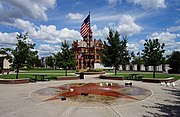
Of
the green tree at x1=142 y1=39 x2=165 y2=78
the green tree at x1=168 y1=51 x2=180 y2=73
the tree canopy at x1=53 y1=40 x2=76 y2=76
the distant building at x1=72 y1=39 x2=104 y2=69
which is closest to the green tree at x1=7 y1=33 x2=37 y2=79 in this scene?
the tree canopy at x1=53 y1=40 x2=76 y2=76

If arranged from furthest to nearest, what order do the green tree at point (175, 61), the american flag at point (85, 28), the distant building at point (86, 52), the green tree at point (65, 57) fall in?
the distant building at point (86, 52), the green tree at point (175, 61), the american flag at point (85, 28), the green tree at point (65, 57)

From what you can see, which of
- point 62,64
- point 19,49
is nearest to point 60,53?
point 62,64

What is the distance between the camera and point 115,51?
25438 millimetres

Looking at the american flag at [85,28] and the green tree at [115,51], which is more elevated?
the american flag at [85,28]

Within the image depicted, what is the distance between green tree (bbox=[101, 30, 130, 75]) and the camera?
2553 centimetres

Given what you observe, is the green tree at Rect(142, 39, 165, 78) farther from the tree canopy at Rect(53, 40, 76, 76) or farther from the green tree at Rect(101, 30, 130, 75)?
the tree canopy at Rect(53, 40, 76, 76)

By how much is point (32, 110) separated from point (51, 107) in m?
0.93

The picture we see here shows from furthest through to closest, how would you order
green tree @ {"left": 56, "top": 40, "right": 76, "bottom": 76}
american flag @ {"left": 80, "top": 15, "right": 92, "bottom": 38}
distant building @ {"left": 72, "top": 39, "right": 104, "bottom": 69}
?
distant building @ {"left": 72, "top": 39, "right": 104, "bottom": 69}, american flag @ {"left": 80, "top": 15, "right": 92, "bottom": 38}, green tree @ {"left": 56, "top": 40, "right": 76, "bottom": 76}

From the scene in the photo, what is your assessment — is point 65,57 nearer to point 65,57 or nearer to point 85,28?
point 65,57

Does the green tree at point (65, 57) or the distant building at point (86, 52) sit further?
the distant building at point (86, 52)

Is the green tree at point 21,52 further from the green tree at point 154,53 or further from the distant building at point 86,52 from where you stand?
the distant building at point 86,52

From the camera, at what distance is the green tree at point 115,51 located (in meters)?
25.5

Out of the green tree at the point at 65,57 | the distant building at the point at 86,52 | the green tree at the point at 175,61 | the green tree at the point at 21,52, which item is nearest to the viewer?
the green tree at the point at 21,52

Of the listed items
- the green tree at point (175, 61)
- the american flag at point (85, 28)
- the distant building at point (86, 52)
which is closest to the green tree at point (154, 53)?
the american flag at point (85, 28)
